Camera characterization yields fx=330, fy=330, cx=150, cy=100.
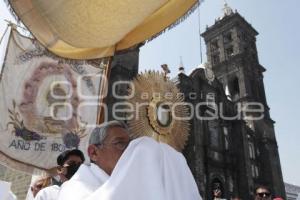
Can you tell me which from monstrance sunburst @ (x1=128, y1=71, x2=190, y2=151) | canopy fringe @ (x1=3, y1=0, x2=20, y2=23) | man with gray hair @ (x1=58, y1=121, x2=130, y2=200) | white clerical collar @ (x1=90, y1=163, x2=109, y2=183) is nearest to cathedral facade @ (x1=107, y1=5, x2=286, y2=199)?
monstrance sunburst @ (x1=128, y1=71, x2=190, y2=151)

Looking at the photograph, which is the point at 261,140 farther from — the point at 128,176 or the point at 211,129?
the point at 128,176

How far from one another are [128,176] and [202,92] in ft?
76.1

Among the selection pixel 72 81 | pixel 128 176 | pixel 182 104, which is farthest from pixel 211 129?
pixel 128 176

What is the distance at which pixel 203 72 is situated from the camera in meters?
24.8

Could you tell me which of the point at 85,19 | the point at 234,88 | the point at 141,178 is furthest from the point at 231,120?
the point at 141,178

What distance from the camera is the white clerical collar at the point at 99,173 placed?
159 centimetres

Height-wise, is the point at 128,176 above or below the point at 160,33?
below

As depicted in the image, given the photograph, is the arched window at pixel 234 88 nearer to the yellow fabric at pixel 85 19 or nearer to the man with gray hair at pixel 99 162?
the yellow fabric at pixel 85 19

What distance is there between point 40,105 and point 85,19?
2.80m

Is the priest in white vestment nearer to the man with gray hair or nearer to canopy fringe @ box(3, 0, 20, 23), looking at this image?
the man with gray hair

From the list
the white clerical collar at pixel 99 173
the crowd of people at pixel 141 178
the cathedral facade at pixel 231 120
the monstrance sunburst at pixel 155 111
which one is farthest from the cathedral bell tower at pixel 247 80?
the crowd of people at pixel 141 178

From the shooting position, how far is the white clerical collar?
5.20 feet

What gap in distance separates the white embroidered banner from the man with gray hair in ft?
10.6

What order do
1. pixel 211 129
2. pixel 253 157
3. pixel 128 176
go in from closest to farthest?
pixel 128 176 < pixel 211 129 < pixel 253 157
